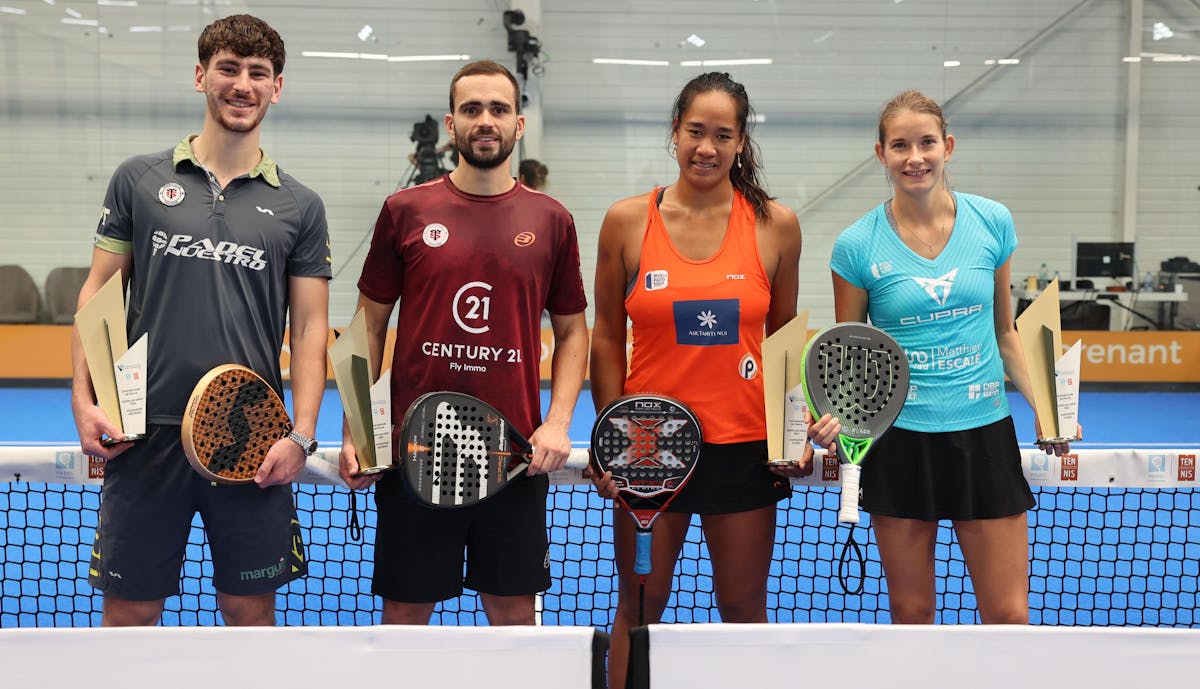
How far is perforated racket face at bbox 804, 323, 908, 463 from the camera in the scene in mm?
2104

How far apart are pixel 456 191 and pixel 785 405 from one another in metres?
0.98

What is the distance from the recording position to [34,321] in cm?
1147

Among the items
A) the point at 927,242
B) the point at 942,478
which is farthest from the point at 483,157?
the point at 942,478

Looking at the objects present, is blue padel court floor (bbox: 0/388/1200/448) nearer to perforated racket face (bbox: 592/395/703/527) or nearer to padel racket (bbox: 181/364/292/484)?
padel racket (bbox: 181/364/292/484)

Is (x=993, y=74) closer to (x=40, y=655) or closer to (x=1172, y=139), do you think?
(x=1172, y=139)

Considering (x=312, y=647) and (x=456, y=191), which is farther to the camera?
(x=456, y=191)

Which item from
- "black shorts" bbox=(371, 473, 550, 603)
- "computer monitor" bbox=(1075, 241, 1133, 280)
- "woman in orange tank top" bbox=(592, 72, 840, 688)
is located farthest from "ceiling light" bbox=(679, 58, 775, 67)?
"black shorts" bbox=(371, 473, 550, 603)

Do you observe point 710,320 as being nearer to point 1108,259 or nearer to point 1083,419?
point 1083,419

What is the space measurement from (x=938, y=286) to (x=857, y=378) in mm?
519

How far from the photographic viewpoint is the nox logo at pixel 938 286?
2.50 metres

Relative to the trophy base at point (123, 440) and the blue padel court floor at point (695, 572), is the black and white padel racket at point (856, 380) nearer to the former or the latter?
the blue padel court floor at point (695, 572)

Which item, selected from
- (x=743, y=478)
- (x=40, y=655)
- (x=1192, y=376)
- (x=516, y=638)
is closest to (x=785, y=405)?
(x=743, y=478)

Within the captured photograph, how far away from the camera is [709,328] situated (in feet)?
8.40

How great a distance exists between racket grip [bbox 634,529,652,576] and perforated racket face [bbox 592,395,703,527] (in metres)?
0.09
